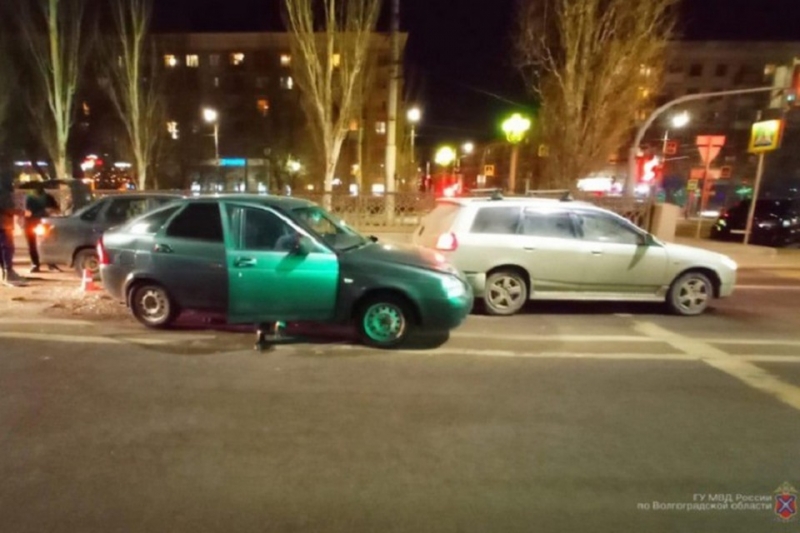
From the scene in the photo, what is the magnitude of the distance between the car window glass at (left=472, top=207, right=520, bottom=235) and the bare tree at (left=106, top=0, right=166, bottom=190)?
923 inches

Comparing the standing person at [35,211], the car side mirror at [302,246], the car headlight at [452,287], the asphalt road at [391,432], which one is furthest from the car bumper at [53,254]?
the car headlight at [452,287]

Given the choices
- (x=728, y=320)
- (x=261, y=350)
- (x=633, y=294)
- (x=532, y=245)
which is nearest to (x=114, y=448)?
(x=261, y=350)

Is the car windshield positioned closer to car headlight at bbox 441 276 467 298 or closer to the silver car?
car headlight at bbox 441 276 467 298

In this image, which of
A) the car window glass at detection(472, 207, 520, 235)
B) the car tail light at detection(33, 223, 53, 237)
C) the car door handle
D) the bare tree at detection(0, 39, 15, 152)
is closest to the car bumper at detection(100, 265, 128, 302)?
the car door handle

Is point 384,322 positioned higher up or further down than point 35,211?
further down

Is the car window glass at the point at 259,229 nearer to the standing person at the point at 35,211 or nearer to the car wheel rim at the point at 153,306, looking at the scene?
the car wheel rim at the point at 153,306

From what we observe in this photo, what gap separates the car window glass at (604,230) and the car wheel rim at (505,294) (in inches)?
50.2

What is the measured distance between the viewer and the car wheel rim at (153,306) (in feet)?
23.6

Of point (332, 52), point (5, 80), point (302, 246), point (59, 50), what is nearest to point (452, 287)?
point (302, 246)

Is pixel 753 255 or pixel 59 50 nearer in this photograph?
pixel 753 255

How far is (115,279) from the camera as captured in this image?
7305 millimetres

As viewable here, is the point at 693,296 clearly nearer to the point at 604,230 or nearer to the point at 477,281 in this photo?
the point at 604,230

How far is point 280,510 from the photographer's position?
344cm

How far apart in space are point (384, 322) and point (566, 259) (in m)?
3.37
